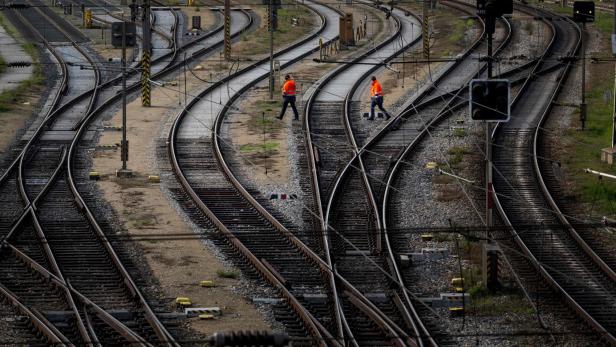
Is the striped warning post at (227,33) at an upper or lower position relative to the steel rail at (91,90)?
upper

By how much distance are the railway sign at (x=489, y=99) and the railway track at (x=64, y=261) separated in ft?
18.8

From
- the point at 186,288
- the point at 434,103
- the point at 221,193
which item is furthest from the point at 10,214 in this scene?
the point at 434,103

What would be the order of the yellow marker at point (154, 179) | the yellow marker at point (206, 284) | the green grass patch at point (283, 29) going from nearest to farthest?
the yellow marker at point (206, 284)
the yellow marker at point (154, 179)
the green grass patch at point (283, 29)

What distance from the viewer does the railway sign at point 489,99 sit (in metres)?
22.3

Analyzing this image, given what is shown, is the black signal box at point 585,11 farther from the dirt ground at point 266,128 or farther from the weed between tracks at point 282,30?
the weed between tracks at point 282,30

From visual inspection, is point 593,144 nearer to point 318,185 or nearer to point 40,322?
point 318,185

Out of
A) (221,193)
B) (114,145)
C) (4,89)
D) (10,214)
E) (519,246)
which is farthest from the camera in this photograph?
(4,89)

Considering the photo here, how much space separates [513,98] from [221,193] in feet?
46.8

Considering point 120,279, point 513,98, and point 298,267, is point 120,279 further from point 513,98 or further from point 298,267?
point 513,98

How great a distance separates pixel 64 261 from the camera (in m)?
23.8

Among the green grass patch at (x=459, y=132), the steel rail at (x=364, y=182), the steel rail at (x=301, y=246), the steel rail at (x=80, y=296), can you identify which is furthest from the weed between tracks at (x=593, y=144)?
the steel rail at (x=80, y=296)

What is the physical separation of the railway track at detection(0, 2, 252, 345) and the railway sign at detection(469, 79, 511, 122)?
18.8 feet

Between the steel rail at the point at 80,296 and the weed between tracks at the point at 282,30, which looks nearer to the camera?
the steel rail at the point at 80,296

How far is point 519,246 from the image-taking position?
24.4 m
